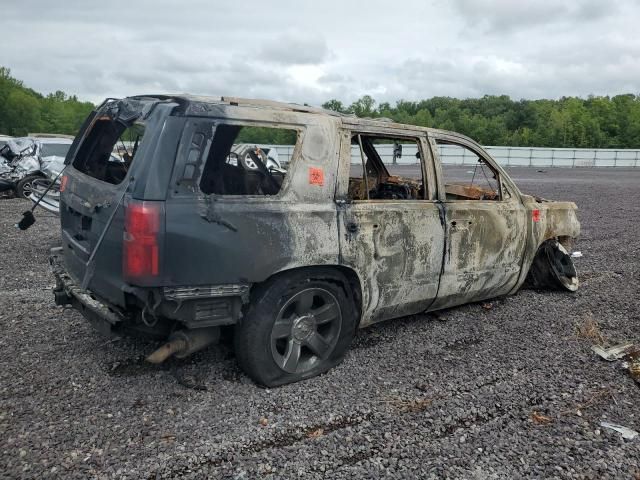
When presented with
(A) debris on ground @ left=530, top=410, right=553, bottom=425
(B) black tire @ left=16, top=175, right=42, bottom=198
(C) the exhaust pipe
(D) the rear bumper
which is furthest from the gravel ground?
(B) black tire @ left=16, top=175, right=42, bottom=198

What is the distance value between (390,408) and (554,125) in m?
86.3

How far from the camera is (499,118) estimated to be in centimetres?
8406

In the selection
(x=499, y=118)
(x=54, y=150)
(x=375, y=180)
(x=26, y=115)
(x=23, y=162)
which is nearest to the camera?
(x=375, y=180)

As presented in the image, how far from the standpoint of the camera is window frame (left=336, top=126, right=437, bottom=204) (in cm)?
393

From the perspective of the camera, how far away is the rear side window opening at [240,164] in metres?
3.43

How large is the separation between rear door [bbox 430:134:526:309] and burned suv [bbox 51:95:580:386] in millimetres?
22

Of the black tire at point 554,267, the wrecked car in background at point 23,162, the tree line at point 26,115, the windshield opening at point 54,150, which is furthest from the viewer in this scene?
the tree line at point 26,115

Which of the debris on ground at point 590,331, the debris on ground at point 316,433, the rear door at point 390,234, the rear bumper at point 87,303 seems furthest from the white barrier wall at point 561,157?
the debris on ground at point 316,433

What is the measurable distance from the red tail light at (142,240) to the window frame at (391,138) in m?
1.32

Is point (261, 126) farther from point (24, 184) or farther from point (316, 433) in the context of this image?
point (24, 184)

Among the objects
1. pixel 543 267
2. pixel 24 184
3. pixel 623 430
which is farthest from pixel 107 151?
pixel 24 184

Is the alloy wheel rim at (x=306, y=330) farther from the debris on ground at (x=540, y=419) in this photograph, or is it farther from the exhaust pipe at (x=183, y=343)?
the debris on ground at (x=540, y=419)

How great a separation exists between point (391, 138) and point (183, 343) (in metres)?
2.33

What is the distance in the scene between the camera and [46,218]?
11.2 m
